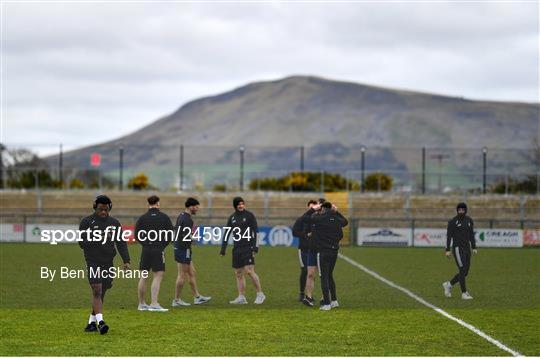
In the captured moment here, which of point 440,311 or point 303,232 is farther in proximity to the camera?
point 303,232

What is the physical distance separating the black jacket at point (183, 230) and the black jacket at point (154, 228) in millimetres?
1162

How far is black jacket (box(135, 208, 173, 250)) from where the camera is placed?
1722 centimetres

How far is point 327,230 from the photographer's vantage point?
18516mm

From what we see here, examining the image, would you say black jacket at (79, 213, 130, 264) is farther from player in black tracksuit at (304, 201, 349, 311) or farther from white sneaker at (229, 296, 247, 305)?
white sneaker at (229, 296, 247, 305)

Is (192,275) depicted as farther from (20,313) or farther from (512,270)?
(512,270)

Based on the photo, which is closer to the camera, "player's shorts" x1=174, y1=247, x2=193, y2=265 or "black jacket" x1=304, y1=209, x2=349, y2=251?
"black jacket" x1=304, y1=209, x2=349, y2=251

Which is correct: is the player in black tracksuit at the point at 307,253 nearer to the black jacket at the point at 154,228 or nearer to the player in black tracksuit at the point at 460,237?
the black jacket at the point at 154,228

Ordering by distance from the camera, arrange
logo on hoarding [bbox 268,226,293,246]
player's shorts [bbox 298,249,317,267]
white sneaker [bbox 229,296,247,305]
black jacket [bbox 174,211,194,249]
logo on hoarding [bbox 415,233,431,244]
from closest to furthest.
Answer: black jacket [bbox 174,211,194,249] → player's shorts [bbox 298,249,317,267] → white sneaker [bbox 229,296,247,305] → logo on hoarding [bbox 268,226,293,246] → logo on hoarding [bbox 415,233,431,244]

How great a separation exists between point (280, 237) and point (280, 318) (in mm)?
26440

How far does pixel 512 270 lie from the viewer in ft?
97.6

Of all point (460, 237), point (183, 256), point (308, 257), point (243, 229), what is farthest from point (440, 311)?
point (183, 256)

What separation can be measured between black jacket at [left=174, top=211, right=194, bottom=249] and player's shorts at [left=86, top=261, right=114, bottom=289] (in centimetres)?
392

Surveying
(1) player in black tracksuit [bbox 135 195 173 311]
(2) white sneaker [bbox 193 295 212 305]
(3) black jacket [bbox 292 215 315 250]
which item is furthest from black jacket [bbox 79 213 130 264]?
(3) black jacket [bbox 292 215 315 250]

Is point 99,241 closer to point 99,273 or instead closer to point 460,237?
point 99,273
